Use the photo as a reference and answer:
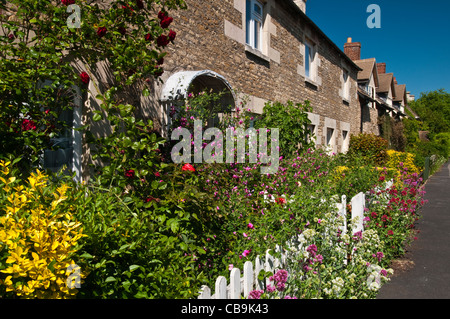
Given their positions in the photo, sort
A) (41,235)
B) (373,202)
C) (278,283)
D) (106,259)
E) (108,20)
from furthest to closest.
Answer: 1. (373,202)
2. (108,20)
3. (278,283)
4. (106,259)
5. (41,235)

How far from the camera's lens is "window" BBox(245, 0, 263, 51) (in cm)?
752

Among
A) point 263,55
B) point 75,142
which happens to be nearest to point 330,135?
point 263,55

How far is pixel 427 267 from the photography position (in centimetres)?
418

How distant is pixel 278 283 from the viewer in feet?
7.48

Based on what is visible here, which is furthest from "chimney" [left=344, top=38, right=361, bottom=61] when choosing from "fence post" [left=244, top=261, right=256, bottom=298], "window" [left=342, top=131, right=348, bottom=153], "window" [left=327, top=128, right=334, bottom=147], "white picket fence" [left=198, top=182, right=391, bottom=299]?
"fence post" [left=244, top=261, right=256, bottom=298]

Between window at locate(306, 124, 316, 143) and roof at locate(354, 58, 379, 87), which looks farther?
roof at locate(354, 58, 379, 87)

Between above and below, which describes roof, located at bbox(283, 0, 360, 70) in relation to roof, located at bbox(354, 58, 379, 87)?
below

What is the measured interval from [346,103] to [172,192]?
43.3ft

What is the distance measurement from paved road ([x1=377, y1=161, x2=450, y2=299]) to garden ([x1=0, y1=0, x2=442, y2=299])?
0.30 meters

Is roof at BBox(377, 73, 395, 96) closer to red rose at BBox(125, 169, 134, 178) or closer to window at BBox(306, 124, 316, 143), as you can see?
window at BBox(306, 124, 316, 143)
